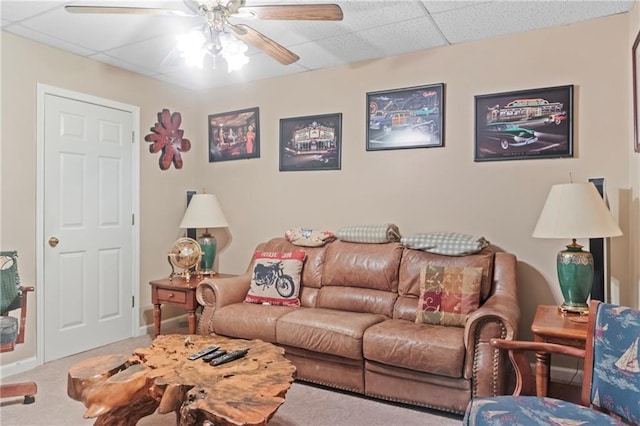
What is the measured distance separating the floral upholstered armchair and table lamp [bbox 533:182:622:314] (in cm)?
61

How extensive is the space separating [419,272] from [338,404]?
1.06 metres

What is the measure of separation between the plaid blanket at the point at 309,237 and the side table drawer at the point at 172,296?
3.27ft

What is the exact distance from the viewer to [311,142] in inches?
159

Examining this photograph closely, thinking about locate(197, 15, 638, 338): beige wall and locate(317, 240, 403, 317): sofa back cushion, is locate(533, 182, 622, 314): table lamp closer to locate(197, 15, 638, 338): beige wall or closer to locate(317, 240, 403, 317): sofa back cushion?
locate(197, 15, 638, 338): beige wall

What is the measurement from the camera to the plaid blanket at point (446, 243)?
10.1 feet

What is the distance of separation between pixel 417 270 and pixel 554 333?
1129mm

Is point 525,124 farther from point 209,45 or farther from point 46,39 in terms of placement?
point 46,39

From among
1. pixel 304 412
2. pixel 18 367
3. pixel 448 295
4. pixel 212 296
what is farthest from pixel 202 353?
pixel 18 367

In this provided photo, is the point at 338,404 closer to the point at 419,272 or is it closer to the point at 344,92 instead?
the point at 419,272

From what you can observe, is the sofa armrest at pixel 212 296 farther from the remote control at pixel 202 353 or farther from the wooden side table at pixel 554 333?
the wooden side table at pixel 554 333

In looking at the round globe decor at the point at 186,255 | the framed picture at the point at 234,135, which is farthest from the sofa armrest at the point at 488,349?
the framed picture at the point at 234,135

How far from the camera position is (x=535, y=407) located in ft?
5.49

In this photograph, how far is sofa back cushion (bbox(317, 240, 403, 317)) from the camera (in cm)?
328

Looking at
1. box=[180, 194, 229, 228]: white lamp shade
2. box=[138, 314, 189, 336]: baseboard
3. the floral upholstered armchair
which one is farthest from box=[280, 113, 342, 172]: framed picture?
the floral upholstered armchair
